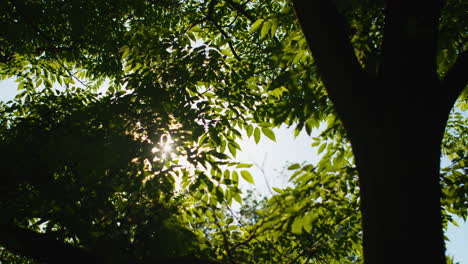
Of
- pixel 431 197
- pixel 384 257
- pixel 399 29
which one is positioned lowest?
pixel 384 257

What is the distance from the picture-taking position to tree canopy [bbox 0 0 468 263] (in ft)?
6.16

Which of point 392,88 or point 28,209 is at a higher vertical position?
point 392,88

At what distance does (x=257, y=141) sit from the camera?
4.07 meters

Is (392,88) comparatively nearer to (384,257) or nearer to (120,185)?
(384,257)

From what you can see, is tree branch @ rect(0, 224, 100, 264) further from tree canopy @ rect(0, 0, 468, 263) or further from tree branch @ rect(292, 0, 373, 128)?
tree branch @ rect(292, 0, 373, 128)

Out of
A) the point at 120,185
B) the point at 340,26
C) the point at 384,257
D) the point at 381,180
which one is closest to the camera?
the point at 384,257

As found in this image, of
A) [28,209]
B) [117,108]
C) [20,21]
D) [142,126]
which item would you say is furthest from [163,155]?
[20,21]

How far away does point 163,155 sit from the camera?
3.57 meters

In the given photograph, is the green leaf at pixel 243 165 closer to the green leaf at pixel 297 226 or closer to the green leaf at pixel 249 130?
the green leaf at pixel 297 226

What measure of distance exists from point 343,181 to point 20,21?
831 cm

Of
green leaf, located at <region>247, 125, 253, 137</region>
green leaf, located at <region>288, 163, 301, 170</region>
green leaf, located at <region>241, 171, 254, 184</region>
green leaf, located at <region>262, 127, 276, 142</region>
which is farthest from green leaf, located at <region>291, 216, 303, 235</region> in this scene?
green leaf, located at <region>247, 125, 253, 137</region>

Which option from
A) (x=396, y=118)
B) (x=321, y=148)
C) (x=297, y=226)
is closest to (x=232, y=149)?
(x=321, y=148)

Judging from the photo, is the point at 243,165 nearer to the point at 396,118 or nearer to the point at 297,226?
the point at 297,226

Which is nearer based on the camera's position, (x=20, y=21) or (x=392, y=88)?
(x=392, y=88)
